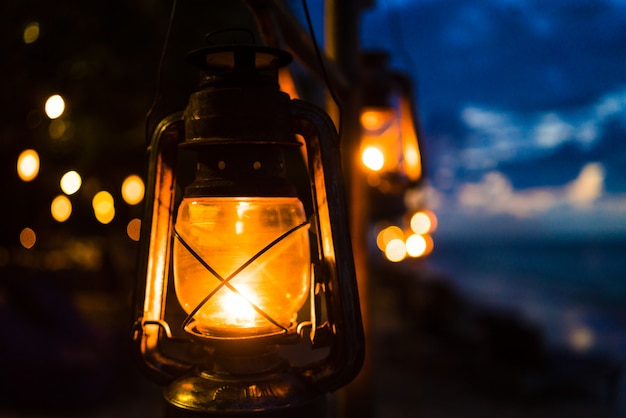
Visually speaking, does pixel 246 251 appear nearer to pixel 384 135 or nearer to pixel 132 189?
pixel 384 135

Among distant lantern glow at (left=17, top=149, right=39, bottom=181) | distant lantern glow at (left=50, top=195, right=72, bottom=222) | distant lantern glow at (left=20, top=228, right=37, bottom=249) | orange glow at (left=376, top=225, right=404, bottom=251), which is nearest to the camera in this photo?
distant lantern glow at (left=17, top=149, right=39, bottom=181)

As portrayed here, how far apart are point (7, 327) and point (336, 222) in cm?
655

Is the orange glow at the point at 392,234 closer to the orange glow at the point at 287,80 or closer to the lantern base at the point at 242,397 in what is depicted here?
the orange glow at the point at 287,80

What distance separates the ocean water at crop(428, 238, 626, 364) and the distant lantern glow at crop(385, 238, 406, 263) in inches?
476

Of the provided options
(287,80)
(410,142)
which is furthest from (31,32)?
(287,80)

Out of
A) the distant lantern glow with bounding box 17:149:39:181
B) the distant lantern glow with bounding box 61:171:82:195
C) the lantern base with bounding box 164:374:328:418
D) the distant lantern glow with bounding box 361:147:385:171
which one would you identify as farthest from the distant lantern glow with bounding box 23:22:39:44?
the lantern base with bounding box 164:374:328:418

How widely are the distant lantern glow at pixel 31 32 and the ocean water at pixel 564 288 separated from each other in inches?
623

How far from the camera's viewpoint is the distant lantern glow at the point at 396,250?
19.7 feet

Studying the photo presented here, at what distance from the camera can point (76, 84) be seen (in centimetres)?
568

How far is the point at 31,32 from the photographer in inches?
178

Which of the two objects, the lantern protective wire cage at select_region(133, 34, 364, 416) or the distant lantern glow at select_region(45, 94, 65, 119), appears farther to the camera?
the distant lantern glow at select_region(45, 94, 65, 119)

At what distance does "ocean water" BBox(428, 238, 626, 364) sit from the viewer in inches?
854

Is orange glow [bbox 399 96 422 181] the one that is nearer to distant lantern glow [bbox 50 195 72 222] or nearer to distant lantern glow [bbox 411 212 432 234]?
distant lantern glow [bbox 411 212 432 234]

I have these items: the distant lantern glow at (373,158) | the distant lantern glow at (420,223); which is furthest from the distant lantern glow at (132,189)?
the distant lantern glow at (373,158)
